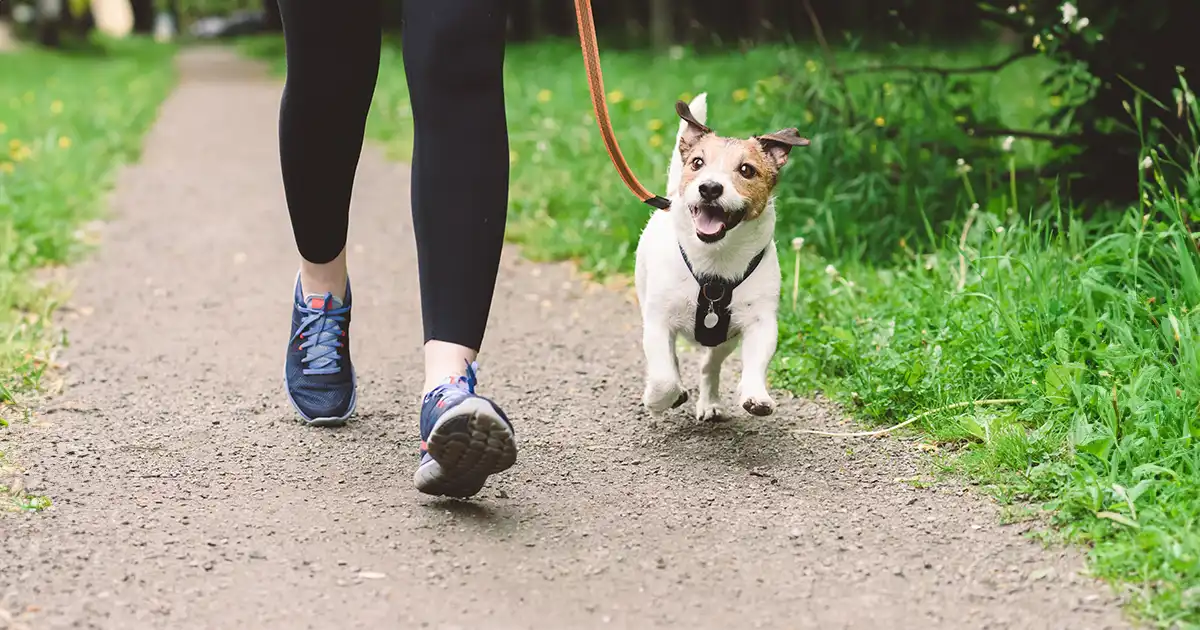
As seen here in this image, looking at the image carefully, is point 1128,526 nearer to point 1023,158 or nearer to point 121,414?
point 121,414

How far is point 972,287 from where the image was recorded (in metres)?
3.71

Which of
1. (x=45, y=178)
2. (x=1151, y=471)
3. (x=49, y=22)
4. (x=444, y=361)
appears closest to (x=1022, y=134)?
(x=1151, y=471)

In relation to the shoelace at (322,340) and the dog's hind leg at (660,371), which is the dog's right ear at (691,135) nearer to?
the dog's hind leg at (660,371)

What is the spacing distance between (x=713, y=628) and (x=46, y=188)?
17.2 feet

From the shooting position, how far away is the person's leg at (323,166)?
2.85 metres

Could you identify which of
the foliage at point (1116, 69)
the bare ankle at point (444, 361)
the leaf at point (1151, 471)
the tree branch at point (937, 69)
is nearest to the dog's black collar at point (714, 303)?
the bare ankle at point (444, 361)

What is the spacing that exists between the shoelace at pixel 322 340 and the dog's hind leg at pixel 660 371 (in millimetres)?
777

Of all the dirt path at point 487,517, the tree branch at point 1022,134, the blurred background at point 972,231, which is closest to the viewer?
the dirt path at point 487,517

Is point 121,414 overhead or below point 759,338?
below

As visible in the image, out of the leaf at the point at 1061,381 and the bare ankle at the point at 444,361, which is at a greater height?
the bare ankle at the point at 444,361

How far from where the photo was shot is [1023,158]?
5484 mm

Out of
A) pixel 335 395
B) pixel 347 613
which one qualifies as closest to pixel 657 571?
pixel 347 613

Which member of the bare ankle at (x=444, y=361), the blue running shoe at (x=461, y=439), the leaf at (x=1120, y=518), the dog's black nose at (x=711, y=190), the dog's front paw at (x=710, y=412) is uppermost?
the dog's black nose at (x=711, y=190)

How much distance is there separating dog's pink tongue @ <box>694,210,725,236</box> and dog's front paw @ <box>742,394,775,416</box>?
16.0 inches
